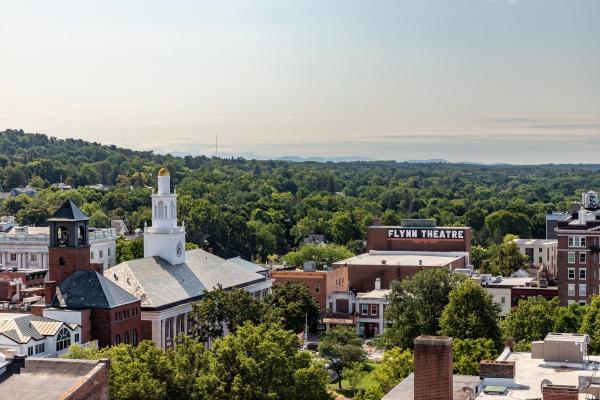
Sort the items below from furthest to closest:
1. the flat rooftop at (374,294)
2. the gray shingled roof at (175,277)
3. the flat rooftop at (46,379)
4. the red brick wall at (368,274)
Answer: the red brick wall at (368,274)
the flat rooftop at (374,294)
the gray shingled roof at (175,277)
the flat rooftop at (46,379)

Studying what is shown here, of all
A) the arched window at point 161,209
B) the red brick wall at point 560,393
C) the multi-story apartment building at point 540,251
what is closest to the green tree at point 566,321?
the arched window at point 161,209

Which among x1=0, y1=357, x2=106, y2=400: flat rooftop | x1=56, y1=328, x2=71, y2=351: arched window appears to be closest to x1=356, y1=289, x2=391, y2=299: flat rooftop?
x1=56, y1=328, x2=71, y2=351: arched window

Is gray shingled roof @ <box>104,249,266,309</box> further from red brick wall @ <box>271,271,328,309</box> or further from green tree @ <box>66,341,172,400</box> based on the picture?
green tree @ <box>66,341,172,400</box>

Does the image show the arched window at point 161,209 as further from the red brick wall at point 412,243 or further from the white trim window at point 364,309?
the red brick wall at point 412,243

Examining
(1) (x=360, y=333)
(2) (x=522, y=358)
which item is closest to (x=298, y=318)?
(1) (x=360, y=333)

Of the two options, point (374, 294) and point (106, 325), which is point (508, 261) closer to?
point (374, 294)

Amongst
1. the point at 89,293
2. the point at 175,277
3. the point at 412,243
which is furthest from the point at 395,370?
the point at 412,243

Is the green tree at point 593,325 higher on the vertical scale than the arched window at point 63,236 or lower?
lower
